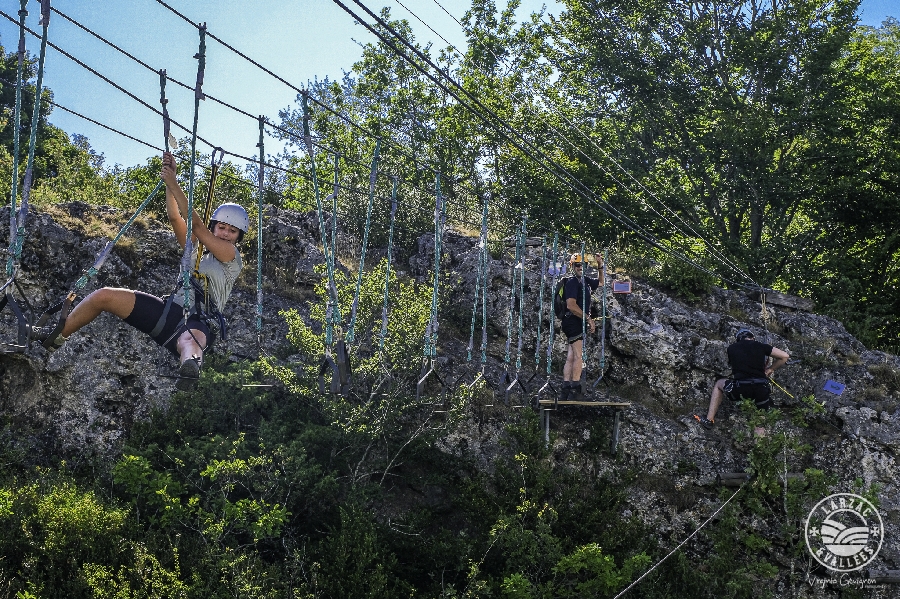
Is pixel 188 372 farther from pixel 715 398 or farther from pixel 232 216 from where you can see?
pixel 715 398

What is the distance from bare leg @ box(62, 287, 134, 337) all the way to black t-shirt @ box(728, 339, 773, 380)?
23.7 ft

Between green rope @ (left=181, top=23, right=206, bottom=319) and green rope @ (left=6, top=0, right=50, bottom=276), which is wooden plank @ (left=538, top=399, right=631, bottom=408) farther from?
green rope @ (left=6, top=0, right=50, bottom=276)

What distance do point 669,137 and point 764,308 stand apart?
751cm

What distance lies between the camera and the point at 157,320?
639 centimetres

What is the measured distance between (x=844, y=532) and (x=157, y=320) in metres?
7.41

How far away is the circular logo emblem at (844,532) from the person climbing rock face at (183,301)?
6506 mm

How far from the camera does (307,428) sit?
9.55 metres

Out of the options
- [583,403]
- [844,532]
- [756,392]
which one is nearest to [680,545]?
[583,403]

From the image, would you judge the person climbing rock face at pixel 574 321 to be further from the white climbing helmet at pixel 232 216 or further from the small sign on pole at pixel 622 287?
the white climbing helmet at pixel 232 216

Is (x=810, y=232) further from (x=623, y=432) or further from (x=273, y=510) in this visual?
(x=273, y=510)

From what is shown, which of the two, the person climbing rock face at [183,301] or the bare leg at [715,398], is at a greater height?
the person climbing rock face at [183,301]

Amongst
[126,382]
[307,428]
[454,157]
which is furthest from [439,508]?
[454,157]

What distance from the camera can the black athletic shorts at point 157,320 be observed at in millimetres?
6367

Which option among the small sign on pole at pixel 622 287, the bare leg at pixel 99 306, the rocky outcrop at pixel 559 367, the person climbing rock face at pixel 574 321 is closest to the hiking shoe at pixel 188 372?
the bare leg at pixel 99 306
